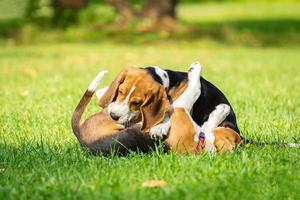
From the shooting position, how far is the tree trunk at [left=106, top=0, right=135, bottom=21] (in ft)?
65.3

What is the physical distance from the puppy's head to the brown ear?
0.11 ft

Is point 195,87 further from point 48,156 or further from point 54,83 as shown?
point 54,83

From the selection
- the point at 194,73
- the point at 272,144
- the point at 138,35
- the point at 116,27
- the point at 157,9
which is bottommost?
the point at 138,35

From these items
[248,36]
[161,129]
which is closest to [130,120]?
[161,129]

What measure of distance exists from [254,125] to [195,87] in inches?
55.7

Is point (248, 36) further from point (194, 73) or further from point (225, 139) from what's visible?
point (225, 139)

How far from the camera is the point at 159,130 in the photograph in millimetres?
5395

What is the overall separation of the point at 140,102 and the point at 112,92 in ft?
0.99

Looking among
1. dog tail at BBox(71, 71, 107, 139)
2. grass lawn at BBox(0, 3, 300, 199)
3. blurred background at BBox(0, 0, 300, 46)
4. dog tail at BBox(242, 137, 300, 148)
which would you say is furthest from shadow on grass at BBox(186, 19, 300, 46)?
dog tail at BBox(71, 71, 107, 139)

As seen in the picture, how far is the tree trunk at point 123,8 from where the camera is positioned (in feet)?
65.3

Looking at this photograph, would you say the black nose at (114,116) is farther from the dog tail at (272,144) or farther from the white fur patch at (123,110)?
the dog tail at (272,144)

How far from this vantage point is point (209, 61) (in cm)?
1518

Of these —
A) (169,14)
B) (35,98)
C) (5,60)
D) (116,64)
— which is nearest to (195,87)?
(35,98)

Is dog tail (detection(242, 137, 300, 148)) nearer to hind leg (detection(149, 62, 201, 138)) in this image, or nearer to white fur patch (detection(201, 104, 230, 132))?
white fur patch (detection(201, 104, 230, 132))
